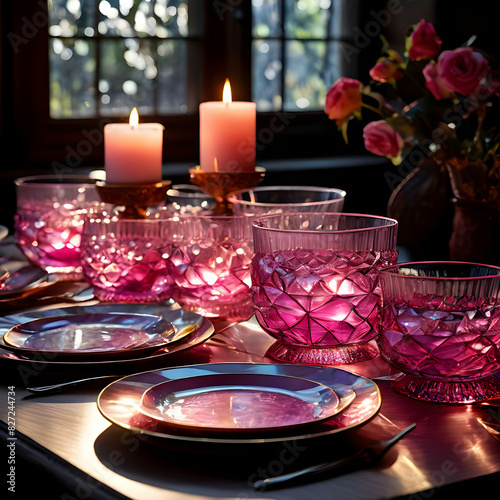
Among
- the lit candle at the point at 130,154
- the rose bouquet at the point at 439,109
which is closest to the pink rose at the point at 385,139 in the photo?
the rose bouquet at the point at 439,109

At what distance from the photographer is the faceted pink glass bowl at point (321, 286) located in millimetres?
834

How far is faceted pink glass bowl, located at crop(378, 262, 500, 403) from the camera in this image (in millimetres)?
731

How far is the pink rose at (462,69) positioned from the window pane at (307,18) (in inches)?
79.5

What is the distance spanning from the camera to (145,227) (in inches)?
44.0

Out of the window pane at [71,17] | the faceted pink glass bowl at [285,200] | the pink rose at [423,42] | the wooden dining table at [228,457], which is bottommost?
the wooden dining table at [228,457]

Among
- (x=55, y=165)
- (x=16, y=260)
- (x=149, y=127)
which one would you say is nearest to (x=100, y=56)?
(x=55, y=165)

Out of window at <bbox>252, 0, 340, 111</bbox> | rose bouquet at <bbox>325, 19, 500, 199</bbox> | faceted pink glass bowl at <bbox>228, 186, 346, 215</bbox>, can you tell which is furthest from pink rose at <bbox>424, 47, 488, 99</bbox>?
window at <bbox>252, 0, 340, 111</bbox>

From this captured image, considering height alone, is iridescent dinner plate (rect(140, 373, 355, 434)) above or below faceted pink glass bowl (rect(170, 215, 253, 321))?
below

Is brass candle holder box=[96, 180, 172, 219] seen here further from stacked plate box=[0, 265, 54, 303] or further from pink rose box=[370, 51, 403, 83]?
pink rose box=[370, 51, 403, 83]

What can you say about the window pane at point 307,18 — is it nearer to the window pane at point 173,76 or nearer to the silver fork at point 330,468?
the window pane at point 173,76

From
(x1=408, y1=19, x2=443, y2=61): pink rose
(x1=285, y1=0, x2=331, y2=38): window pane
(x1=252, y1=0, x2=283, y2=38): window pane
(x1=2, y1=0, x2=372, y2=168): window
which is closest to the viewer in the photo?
(x1=408, y1=19, x2=443, y2=61): pink rose

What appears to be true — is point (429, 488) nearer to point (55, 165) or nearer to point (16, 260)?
point (16, 260)

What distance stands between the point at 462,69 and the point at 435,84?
0.07 meters

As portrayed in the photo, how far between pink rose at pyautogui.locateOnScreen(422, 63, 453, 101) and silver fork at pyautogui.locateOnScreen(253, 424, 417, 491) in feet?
2.84
